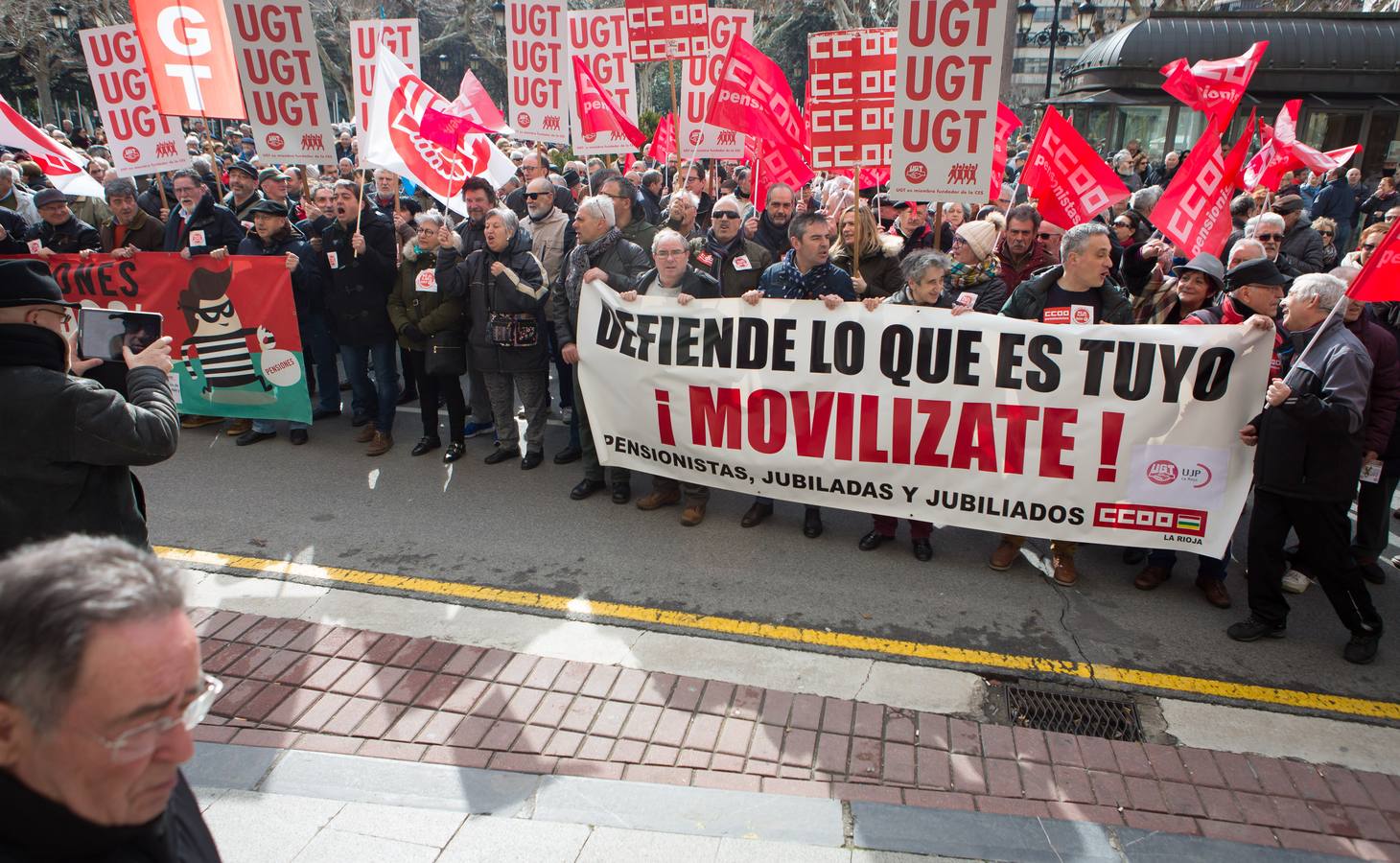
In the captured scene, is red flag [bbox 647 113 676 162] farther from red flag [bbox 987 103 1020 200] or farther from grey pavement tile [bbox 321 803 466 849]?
grey pavement tile [bbox 321 803 466 849]

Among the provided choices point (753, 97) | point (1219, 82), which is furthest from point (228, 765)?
point (1219, 82)

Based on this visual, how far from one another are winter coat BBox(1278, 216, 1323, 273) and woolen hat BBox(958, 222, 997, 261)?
4124mm

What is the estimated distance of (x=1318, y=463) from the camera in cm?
426

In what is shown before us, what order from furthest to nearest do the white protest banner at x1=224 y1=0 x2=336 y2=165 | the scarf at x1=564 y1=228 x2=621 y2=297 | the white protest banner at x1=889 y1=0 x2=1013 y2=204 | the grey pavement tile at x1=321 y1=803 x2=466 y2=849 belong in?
the white protest banner at x1=224 y1=0 x2=336 y2=165 < the scarf at x1=564 y1=228 x2=621 y2=297 < the white protest banner at x1=889 y1=0 x2=1013 y2=204 < the grey pavement tile at x1=321 y1=803 x2=466 y2=849

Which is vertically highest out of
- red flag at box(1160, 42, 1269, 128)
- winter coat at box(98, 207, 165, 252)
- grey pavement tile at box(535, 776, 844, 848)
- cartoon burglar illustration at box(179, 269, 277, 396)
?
red flag at box(1160, 42, 1269, 128)

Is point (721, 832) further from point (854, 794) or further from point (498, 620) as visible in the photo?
point (498, 620)

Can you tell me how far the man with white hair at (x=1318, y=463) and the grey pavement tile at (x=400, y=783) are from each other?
12.3 feet

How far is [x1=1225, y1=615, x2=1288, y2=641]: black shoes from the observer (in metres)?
4.61

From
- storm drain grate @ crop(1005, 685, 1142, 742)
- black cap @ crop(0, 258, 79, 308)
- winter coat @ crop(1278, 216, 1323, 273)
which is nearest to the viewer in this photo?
black cap @ crop(0, 258, 79, 308)

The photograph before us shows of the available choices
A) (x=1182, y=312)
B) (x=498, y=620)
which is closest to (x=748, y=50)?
(x=1182, y=312)

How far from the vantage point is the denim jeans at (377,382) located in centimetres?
748

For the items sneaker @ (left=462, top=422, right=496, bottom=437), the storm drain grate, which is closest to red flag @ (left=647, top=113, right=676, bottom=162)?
sneaker @ (left=462, top=422, right=496, bottom=437)

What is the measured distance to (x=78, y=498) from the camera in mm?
3127

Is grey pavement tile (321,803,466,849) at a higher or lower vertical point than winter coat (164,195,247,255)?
lower
